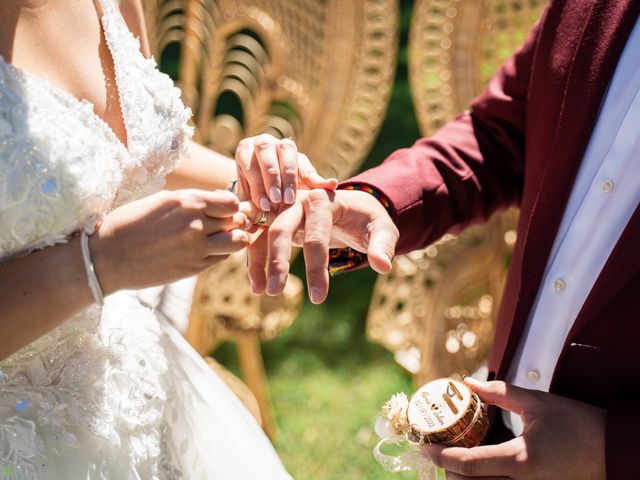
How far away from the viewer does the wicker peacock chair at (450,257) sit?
2186mm

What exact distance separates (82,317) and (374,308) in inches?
56.8

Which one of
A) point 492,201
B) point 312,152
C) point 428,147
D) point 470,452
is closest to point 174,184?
point 428,147

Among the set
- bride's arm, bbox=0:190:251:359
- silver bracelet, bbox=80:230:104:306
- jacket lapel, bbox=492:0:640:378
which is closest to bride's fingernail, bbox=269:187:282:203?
bride's arm, bbox=0:190:251:359

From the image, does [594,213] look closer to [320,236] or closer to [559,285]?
[559,285]

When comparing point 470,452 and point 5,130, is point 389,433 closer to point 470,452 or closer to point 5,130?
point 470,452

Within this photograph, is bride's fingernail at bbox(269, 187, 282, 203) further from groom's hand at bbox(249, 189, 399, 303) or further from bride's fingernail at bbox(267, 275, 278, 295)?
bride's fingernail at bbox(267, 275, 278, 295)

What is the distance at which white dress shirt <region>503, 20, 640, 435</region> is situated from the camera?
1.00 meters

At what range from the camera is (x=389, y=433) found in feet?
3.28

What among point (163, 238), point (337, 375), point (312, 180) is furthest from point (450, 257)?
point (163, 238)

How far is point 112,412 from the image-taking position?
1.04m

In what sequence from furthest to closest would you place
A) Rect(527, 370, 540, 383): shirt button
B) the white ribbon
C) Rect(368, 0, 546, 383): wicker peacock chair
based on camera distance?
Rect(368, 0, 546, 383): wicker peacock chair, Rect(527, 370, 540, 383): shirt button, the white ribbon

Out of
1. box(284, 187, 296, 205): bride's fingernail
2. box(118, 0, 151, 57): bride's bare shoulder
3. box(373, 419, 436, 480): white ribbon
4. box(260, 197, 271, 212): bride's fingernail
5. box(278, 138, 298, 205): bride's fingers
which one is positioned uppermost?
box(118, 0, 151, 57): bride's bare shoulder

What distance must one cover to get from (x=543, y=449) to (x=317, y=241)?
0.39 meters

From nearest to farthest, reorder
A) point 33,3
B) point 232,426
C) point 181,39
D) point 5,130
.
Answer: point 5,130 → point 33,3 → point 232,426 → point 181,39
